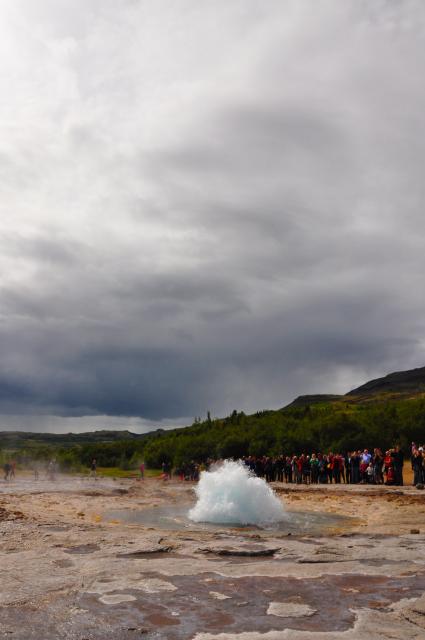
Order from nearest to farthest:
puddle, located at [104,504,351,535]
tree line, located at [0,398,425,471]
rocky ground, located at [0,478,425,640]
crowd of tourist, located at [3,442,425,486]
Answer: rocky ground, located at [0,478,425,640]
puddle, located at [104,504,351,535]
crowd of tourist, located at [3,442,425,486]
tree line, located at [0,398,425,471]

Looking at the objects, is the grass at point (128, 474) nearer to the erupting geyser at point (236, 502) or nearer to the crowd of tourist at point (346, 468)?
the crowd of tourist at point (346, 468)

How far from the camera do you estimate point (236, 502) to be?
1759 centimetres

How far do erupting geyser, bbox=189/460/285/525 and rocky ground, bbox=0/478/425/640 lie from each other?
2.85 metres

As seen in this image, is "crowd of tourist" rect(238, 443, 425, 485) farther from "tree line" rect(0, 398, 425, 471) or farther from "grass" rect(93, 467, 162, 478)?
"grass" rect(93, 467, 162, 478)

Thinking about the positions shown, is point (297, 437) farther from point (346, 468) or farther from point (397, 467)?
point (397, 467)

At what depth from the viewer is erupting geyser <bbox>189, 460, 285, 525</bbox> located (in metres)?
16.8

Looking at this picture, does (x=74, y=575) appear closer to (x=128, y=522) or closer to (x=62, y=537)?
(x=62, y=537)

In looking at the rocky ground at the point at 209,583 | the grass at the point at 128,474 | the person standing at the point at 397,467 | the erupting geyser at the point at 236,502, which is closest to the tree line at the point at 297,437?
the grass at the point at 128,474

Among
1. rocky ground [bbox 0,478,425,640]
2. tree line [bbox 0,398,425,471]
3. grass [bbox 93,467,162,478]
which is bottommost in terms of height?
rocky ground [bbox 0,478,425,640]

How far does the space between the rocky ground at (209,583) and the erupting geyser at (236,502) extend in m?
2.85

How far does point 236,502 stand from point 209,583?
393 inches

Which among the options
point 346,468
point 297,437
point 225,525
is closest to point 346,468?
point 346,468

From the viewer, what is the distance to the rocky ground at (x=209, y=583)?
19.5ft

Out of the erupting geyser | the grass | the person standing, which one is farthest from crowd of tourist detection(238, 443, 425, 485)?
the grass
